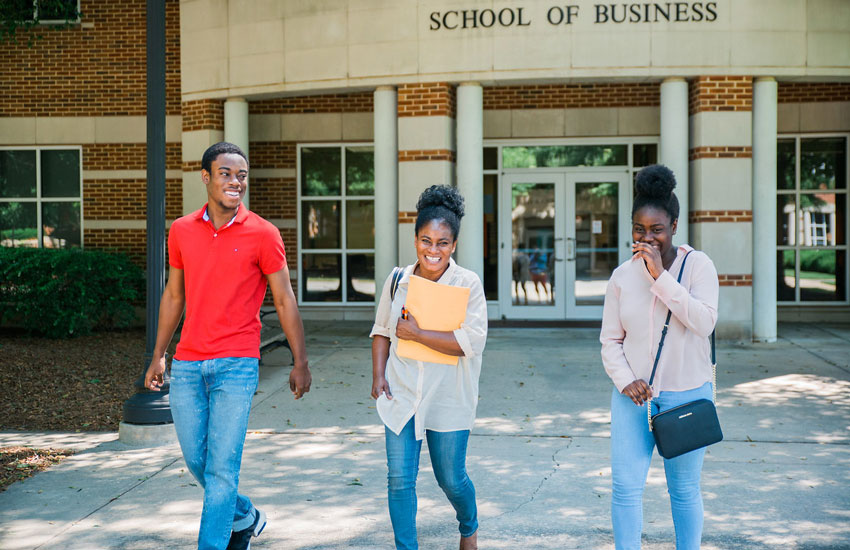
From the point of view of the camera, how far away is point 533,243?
14.7 metres

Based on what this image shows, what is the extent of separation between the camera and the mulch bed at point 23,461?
5.75 metres

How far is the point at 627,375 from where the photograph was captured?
3668mm

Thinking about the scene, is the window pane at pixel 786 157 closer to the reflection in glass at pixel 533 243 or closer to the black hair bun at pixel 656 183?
the reflection in glass at pixel 533 243

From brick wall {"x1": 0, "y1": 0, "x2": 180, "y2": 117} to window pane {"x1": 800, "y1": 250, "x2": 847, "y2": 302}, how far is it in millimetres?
11098

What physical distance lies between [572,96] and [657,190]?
11.0 metres

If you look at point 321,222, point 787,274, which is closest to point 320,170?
point 321,222

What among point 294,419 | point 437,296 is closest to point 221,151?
point 437,296

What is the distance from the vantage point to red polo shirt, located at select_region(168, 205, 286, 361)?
394cm

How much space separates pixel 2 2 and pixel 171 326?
9.02 m

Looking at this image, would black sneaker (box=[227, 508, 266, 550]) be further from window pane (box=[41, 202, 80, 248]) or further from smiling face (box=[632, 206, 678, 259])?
window pane (box=[41, 202, 80, 248])

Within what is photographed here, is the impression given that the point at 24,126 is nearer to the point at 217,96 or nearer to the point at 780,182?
the point at 217,96

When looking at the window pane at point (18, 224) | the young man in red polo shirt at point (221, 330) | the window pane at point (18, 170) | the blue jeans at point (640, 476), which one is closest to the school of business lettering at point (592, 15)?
the window pane at point (18, 170)

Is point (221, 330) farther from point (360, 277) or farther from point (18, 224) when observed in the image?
point (18, 224)

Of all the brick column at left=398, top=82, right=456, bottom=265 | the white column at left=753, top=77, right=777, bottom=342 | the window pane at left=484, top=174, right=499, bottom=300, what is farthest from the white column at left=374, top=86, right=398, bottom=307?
the white column at left=753, top=77, right=777, bottom=342
